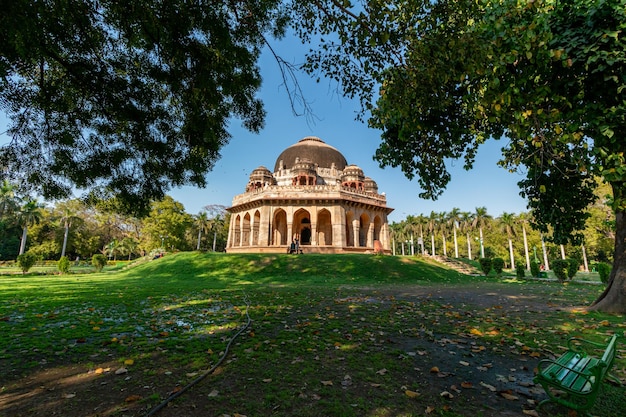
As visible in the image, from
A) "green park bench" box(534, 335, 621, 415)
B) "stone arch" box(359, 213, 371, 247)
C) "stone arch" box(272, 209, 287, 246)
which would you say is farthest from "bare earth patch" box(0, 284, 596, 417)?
"stone arch" box(272, 209, 287, 246)

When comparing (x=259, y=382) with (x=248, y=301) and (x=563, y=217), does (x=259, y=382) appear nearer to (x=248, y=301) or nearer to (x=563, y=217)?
(x=248, y=301)

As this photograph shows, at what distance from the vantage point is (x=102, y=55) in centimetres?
567

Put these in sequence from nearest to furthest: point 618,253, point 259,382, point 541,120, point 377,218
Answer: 1. point 259,382
2. point 541,120
3. point 618,253
4. point 377,218

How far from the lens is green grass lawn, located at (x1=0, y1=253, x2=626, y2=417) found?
10.1 feet

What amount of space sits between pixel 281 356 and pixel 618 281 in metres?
9.01

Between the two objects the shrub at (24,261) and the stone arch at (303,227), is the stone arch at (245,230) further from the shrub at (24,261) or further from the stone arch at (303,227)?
the shrub at (24,261)

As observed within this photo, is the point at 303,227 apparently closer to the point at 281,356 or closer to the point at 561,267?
the point at 561,267

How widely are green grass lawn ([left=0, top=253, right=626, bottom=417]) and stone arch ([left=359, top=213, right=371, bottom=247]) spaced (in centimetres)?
2847

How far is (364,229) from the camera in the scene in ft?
124

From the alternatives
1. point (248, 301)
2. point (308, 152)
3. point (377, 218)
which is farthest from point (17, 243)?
point (248, 301)

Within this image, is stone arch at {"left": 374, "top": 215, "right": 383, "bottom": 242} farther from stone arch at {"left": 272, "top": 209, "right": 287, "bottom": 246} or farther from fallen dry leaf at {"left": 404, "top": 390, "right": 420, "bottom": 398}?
fallen dry leaf at {"left": 404, "top": 390, "right": 420, "bottom": 398}

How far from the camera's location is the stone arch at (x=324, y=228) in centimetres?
3688

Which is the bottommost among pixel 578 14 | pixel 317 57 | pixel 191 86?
pixel 191 86

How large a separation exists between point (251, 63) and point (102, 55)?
2690mm
